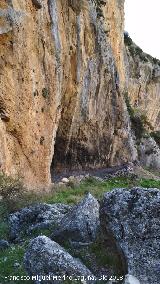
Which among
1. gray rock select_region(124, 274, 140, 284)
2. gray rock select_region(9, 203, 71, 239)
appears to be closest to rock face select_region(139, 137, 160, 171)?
gray rock select_region(9, 203, 71, 239)

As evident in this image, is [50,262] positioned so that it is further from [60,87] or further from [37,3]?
[60,87]

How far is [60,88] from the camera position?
2764 centimetres

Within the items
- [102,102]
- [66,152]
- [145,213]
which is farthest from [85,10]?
[145,213]

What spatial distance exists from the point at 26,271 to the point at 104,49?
3003 centimetres

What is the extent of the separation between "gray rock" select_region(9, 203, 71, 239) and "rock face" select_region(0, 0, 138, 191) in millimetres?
5350

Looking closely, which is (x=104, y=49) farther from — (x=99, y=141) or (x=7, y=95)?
(x=7, y=95)

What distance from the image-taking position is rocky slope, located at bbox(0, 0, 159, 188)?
69.7 ft

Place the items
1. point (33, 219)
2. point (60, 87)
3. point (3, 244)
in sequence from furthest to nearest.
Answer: point (60, 87)
point (33, 219)
point (3, 244)

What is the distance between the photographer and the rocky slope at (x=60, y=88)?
2125 centimetres

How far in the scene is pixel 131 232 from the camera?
363 inches

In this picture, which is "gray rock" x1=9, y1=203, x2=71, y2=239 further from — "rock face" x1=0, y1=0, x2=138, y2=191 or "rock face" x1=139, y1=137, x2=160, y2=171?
"rock face" x1=139, y1=137, x2=160, y2=171

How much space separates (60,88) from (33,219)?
601 inches

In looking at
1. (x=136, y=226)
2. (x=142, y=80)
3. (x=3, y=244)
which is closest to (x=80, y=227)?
(x=136, y=226)

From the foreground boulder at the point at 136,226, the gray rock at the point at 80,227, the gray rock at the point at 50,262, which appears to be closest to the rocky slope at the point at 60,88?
the gray rock at the point at 80,227
